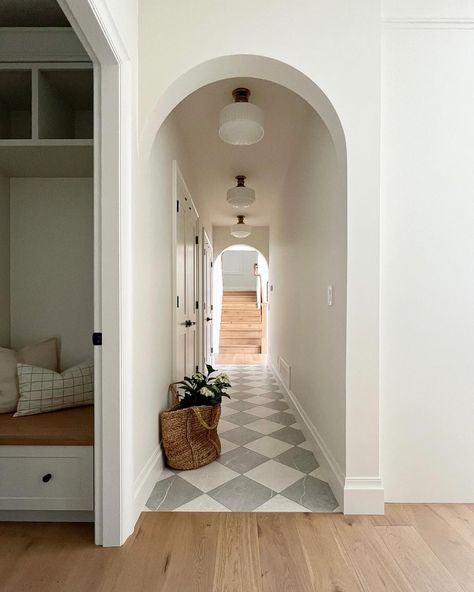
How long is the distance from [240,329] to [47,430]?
693 centimetres

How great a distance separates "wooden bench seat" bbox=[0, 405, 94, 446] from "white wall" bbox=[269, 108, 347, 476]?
128 centimetres

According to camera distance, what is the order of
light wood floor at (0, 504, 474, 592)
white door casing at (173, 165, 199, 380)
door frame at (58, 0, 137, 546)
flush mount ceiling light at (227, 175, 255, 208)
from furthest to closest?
flush mount ceiling light at (227, 175, 255, 208)
white door casing at (173, 165, 199, 380)
door frame at (58, 0, 137, 546)
light wood floor at (0, 504, 474, 592)

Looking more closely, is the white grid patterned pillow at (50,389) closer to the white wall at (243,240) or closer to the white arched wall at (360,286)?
the white arched wall at (360,286)

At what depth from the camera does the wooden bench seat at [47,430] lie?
1.68m

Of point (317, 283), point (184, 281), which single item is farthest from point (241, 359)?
point (317, 283)

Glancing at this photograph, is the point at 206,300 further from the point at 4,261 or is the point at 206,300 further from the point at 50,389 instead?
the point at 50,389

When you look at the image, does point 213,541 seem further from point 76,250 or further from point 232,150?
point 232,150

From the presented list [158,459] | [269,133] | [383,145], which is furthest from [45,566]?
[269,133]

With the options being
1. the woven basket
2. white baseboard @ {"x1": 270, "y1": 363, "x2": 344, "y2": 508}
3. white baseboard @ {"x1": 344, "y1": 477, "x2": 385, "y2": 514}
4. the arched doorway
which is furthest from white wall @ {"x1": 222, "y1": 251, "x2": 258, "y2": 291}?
white baseboard @ {"x1": 344, "y1": 477, "x2": 385, "y2": 514}

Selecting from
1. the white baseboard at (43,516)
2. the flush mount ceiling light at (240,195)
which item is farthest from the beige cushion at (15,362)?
the flush mount ceiling light at (240,195)

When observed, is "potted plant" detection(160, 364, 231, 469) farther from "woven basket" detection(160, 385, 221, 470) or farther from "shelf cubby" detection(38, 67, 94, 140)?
"shelf cubby" detection(38, 67, 94, 140)

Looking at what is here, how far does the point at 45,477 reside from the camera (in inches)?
65.9

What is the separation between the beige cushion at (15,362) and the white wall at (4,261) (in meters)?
0.23

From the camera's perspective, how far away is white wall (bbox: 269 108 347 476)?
1930 millimetres
